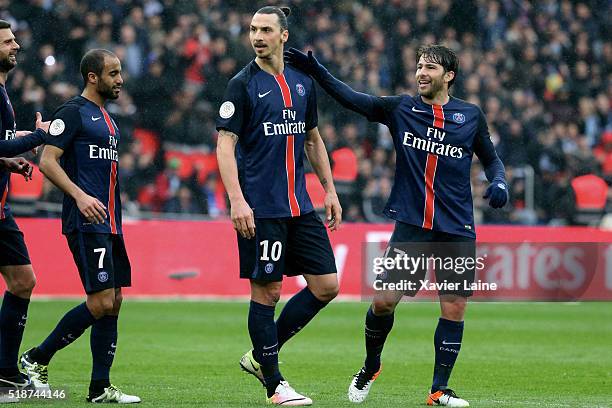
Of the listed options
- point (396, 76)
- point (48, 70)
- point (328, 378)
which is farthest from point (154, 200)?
point (328, 378)

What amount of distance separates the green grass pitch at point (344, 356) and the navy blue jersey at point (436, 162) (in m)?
1.22

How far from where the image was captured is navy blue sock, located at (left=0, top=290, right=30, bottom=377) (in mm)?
7820

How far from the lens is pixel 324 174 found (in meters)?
7.76

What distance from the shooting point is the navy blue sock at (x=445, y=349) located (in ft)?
24.8

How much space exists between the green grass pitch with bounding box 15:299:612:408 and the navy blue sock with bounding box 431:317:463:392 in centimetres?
24

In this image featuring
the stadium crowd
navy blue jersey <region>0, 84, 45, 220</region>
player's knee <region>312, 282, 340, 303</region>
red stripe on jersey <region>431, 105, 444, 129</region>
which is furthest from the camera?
the stadium crowd

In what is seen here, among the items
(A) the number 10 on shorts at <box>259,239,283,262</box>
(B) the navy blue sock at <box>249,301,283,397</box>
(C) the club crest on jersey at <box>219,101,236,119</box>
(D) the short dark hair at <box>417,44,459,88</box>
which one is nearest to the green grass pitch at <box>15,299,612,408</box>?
(B) the navy blue sock at <box>249,301,283,397</box>

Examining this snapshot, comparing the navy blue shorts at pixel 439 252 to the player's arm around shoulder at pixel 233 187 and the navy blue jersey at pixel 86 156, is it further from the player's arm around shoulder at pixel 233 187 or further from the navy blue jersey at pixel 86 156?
the navy blue jersey at pixel 86 156

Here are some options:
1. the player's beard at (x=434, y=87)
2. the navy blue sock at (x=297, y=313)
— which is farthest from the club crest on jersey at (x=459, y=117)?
the navy blue sock at (x=297, y=313)

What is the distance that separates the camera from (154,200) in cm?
1848

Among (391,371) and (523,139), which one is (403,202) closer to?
(391,371)

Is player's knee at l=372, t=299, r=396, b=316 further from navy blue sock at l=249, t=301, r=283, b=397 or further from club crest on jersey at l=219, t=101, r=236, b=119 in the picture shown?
club crest on jersey at l=219, t=101, r=236, b=119

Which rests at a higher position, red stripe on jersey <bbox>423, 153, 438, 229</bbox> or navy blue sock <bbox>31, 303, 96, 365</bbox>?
red stripe on jersey <bbox>423, 153, 438, 229</bbox>

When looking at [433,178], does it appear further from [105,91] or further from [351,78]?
[351,78]
